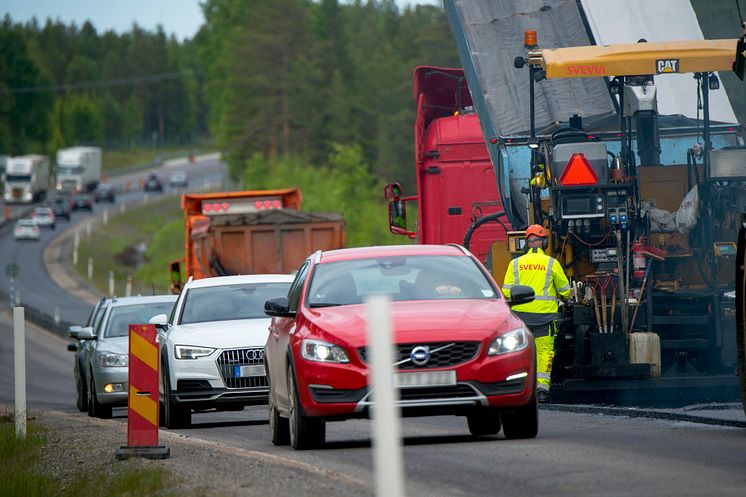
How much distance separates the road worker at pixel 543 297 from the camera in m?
15.0

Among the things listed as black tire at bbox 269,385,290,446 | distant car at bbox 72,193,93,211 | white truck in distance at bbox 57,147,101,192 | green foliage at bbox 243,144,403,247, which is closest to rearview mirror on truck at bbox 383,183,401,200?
black tire at bbox 269,385,290,446

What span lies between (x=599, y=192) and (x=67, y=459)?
20.5ft

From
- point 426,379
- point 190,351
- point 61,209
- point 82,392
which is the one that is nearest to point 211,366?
point 190,351

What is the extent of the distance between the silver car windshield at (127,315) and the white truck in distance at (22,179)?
99.8 metres

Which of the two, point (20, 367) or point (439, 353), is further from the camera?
point (20, 367)

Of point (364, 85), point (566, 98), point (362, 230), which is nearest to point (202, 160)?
point (364, 85)

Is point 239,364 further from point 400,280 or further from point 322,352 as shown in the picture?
point 322,352

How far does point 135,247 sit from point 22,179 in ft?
57.9

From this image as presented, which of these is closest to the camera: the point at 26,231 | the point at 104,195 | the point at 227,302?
the point at 227,302

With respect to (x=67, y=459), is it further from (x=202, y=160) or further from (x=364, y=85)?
(x=202, y=160)

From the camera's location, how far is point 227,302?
1781cm

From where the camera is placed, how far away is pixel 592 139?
17.5 m

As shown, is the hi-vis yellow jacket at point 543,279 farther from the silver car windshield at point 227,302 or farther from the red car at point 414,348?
the silver car windshield at point 227,302

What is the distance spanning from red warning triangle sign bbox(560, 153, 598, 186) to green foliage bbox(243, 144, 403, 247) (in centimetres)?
6265
